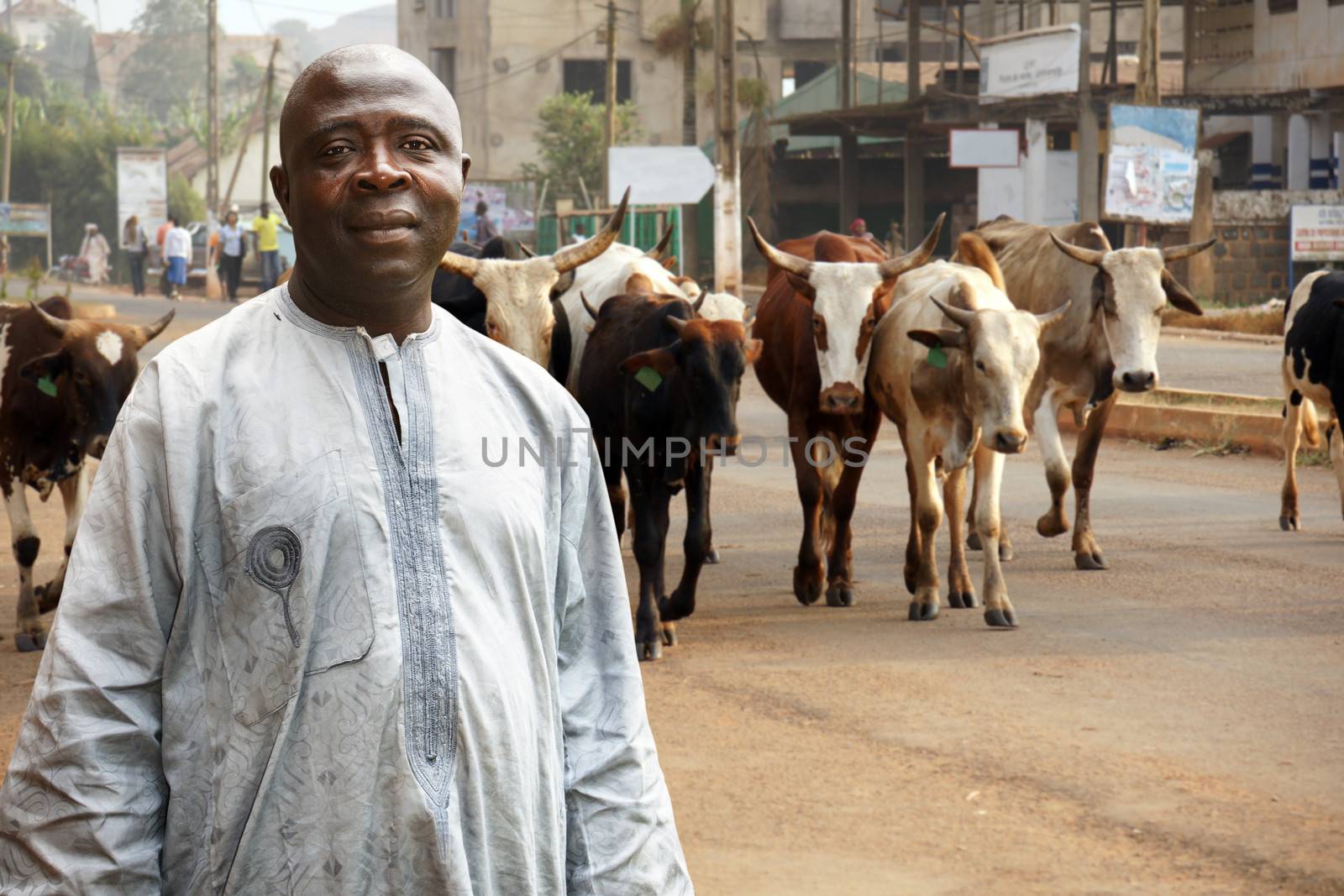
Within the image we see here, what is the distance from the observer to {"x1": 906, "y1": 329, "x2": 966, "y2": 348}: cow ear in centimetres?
783

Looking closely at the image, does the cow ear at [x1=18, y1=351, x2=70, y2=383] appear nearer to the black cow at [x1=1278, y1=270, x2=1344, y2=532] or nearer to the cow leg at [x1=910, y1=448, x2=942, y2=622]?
the cow leg at [x1=910, y1=448, x2=942, y2=622]

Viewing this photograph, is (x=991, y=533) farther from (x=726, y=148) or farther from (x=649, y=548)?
(x=726, y=148)

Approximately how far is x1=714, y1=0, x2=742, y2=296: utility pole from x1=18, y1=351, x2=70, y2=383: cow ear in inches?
626

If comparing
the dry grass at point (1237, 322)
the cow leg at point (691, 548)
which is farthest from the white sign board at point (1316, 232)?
the cow leg at point (691, 548)

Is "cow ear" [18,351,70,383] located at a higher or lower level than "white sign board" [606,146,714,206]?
lower

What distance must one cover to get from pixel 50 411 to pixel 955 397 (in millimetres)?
4252

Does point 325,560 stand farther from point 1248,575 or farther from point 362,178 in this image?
point 1248,575

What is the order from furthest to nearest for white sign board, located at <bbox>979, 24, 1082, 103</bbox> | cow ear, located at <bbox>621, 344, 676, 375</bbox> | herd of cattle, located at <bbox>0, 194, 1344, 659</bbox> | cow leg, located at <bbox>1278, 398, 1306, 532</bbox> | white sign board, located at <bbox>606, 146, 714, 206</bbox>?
white sign board, located at <bbox>979, 24, 1082, 103</bbox> < white sign board, located at <bbox>606, 146, 714, 206</bbox> < cow leg, located at <bbox>1278, 398, 1306, 532</bbox> < herd of cattle, located at <bbox>0, 194, 1344, 659</bbox> < cow ear, located at <bbox>621, 344, 676, 375</bbox>

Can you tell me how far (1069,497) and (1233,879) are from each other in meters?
7.26

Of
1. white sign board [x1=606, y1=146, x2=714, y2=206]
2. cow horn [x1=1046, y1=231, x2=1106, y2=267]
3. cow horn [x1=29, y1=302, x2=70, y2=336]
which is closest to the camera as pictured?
cow horn [x1=29, y1=302, x2=70, y2=336]

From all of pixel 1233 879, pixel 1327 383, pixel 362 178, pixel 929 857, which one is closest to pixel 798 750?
pixel 929 857

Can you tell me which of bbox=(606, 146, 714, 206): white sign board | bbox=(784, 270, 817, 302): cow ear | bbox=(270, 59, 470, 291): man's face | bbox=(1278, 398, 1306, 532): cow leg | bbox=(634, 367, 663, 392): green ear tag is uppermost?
bbox=(606, 146, 714, 206): white sign board

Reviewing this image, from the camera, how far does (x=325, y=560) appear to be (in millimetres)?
2080

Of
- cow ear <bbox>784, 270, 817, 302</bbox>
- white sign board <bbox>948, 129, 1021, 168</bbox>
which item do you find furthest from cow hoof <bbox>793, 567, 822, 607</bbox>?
white sign board <bbox>948, 129, 1021, 168</bbox>
